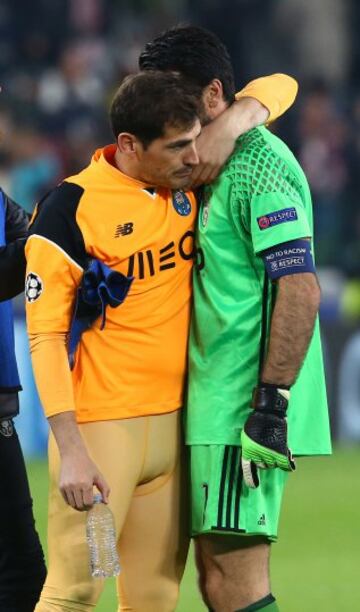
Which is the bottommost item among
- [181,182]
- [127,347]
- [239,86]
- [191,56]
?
[127,347]

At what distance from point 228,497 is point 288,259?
75 cm

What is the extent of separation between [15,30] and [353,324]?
559 cm

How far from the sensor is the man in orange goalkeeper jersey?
4.23 metres

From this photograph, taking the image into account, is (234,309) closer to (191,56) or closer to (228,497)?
(228,497)

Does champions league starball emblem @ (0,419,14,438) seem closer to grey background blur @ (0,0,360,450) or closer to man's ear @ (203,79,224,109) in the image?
man's ear @ (203,79,224,109)

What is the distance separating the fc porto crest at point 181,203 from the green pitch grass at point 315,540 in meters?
2.65

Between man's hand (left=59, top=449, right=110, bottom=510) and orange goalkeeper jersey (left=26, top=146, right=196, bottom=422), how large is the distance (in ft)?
0.87

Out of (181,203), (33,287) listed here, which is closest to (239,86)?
(181,203)

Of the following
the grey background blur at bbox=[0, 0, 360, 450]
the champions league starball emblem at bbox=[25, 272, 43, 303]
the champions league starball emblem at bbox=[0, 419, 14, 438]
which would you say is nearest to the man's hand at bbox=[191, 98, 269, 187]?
the champions league starball emblem at bbox=[25, 272, 43, 303]

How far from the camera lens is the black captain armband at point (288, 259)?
169 inches

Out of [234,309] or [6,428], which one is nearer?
[234,309]

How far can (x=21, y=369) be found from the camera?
34.8 ft

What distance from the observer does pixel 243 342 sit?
14.7 ft

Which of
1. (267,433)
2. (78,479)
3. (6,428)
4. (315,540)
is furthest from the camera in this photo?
(315,540)
